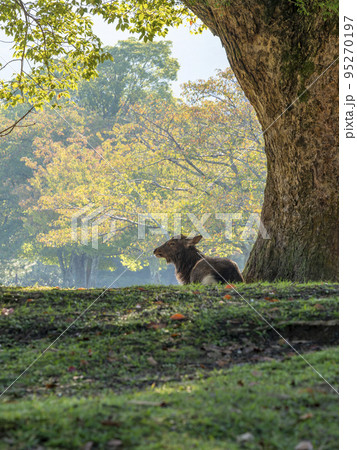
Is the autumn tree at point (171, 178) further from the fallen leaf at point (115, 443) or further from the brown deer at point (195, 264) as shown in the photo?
the fallen leaf at point (115, 443)

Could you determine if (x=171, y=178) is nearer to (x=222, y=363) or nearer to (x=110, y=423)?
(x=222, y=363)

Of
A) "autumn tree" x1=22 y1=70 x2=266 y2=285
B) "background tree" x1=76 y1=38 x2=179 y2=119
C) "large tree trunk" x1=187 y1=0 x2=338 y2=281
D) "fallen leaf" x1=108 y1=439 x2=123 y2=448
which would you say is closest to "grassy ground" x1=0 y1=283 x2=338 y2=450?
"fallen leaf" x1=108 y1=439 x2=123 y2=448

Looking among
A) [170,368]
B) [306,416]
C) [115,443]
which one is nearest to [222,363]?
[170,368]

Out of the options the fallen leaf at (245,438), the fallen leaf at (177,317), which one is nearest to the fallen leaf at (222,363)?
the fallen leaf at (177,317)

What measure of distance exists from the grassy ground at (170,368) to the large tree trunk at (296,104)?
192 centimetres

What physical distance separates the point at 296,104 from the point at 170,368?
6.75 metres

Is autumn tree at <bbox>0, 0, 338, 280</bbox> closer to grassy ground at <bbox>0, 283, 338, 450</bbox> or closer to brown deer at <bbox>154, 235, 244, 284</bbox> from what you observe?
brown deer at <bbox>154, 235, 244, 284</bbox>

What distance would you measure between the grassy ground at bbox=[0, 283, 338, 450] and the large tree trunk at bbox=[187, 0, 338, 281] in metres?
1.92

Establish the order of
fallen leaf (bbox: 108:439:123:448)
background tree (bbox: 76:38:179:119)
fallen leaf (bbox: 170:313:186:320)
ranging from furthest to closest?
background tree (bbox: 76:38:179:119) → fallen leaf (bbox: 170:313:186:320) → fallen leaf (bbox: 108:439:123:448)

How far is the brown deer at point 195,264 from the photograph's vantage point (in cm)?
1220

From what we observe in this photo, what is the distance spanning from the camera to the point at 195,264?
45.2ft

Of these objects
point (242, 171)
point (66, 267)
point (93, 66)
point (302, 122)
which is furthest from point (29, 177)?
point (302, 122)

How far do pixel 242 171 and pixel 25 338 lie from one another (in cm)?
2615

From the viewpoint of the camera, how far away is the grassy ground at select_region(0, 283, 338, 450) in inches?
145
